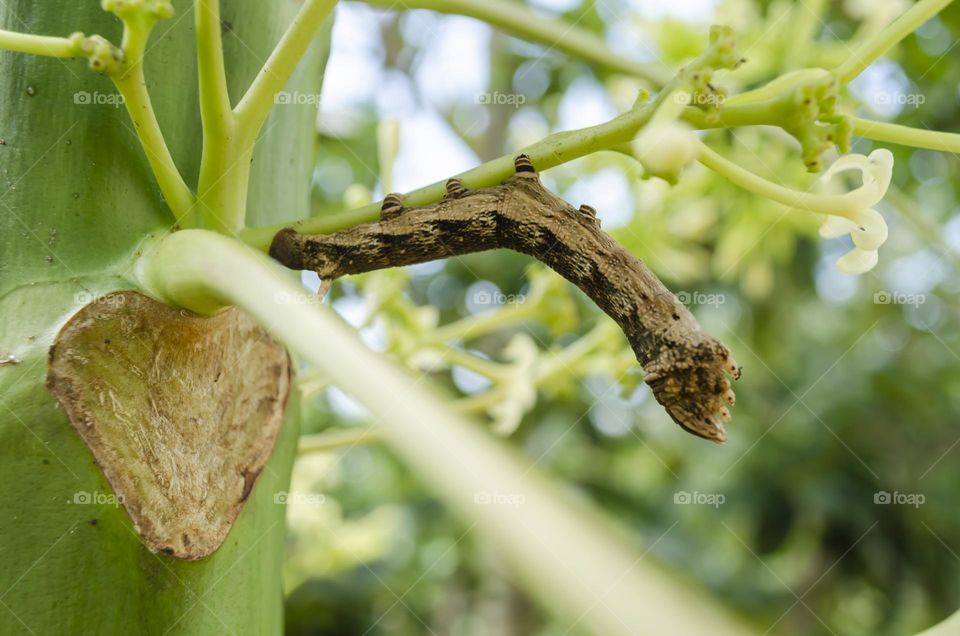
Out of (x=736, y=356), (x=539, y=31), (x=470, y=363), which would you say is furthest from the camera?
(x=736, y=356)

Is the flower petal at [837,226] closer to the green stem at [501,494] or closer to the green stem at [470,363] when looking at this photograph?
the green stem at [501,494]

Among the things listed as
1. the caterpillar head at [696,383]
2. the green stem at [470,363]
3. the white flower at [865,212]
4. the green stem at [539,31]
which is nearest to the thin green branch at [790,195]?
the white flower at [865,212]

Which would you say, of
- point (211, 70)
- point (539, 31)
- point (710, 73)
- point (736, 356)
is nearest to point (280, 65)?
point (211, 70)

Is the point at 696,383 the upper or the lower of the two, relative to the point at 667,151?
lower

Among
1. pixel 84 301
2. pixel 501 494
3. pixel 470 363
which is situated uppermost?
pixel 501 494

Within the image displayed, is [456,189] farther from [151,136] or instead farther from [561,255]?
[151,136]

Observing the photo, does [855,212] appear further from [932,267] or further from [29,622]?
[932,267]

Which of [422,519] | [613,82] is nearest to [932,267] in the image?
[613,82]
